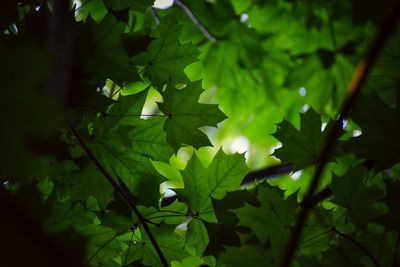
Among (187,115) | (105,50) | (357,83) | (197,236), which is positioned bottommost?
(197,236)

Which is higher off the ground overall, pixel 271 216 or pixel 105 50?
pixel 105 50

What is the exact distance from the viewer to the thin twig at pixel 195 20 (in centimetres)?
263

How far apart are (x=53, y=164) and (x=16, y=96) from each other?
1025mm

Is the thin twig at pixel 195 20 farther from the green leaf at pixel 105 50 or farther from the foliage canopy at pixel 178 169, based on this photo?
the green leaf at pixel 105 50

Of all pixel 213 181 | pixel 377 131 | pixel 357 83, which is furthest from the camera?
pixel 213 181

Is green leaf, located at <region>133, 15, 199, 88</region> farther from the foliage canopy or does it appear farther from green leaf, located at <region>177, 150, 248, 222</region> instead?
green leaf, located at <region>177, 150, 248, 222</region>

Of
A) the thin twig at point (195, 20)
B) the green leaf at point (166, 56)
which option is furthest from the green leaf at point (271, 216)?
the thin twig at point (195, 20)

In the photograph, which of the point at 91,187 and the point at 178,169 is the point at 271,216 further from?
the point at 91,187

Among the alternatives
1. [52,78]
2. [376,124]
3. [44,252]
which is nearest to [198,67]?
[376,124]

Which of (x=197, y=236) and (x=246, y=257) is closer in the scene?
(x=246, y=257)

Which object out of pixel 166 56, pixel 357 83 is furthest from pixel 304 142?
pixel 357 83

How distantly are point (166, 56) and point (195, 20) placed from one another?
1.16 meters

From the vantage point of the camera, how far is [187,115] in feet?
5.50

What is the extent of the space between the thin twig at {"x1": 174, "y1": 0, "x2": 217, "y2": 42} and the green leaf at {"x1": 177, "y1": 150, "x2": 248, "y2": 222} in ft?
4.28
